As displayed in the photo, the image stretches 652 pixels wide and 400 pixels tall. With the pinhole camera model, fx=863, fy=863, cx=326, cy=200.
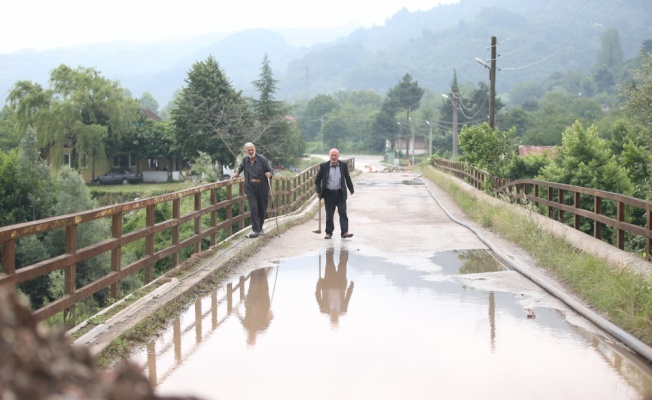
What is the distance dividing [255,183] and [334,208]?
1964mm

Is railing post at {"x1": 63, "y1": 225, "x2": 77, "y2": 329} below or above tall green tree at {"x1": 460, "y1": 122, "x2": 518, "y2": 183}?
below

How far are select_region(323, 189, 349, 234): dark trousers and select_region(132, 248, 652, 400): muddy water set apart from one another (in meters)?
5.21

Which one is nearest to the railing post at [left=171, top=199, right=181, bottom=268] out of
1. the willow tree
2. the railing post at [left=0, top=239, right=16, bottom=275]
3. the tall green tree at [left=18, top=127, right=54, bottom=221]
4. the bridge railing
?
the railing post at [left=0, top=239, right=16, bottom=275]

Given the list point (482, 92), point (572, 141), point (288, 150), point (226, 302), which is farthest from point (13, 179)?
point (482, 92)

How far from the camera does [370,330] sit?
870 cm

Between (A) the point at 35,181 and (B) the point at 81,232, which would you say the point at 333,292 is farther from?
(A) the point at 35,181

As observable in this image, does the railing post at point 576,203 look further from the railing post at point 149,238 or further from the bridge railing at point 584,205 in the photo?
the railing post at point 149,238

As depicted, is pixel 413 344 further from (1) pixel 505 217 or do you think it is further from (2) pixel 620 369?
(1) pixel 505 217

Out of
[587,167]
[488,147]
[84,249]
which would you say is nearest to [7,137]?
[488,147]

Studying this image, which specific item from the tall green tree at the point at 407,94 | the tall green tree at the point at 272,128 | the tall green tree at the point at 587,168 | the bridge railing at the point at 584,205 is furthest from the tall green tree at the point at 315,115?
the tall green tree at the point at 587,168

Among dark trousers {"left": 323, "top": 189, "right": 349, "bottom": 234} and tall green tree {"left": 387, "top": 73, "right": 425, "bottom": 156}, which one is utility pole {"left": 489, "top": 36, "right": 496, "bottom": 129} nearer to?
dark trousers {"left": 323, "top": 189, "right": 349, "bottom": 234}

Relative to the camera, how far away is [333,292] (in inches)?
437

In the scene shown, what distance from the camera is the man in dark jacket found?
16.5 meters

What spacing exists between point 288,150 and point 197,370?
70853mm
